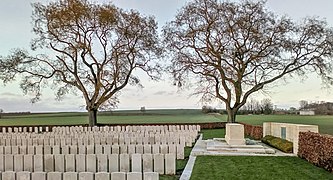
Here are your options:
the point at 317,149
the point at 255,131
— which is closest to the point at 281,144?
the point at 317,149

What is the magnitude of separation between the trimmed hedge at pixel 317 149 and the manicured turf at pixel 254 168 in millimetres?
223

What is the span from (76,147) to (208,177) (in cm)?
407

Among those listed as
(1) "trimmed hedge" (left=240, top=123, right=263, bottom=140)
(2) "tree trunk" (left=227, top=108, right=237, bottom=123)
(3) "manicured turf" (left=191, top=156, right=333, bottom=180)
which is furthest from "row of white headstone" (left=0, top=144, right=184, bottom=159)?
(2) "tree trunk" (left=227, top=108, right=237, bottom=123)

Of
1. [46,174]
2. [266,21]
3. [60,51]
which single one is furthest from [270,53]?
[46,174]

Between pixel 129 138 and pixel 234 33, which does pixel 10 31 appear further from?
pixel 234 33

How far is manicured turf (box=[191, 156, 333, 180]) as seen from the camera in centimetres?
960

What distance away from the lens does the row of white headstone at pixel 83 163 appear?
28.7 feet

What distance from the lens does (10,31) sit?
2170 centimetres

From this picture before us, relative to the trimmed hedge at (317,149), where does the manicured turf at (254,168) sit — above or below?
below

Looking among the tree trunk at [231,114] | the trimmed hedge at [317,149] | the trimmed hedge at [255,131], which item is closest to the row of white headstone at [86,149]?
the trimmed hedge at [317,149]

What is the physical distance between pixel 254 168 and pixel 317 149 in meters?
2.19

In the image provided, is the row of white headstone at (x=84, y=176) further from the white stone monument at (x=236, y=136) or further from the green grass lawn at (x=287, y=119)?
the green grass lawn at (x=287, y=119)

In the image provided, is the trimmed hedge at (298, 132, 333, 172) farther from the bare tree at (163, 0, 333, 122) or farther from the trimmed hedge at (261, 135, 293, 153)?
the bare tree at (163, 0, 333, 122)

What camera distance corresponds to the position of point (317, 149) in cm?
1159
